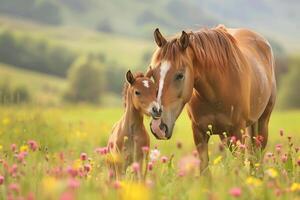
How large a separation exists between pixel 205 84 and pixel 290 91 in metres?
67.0

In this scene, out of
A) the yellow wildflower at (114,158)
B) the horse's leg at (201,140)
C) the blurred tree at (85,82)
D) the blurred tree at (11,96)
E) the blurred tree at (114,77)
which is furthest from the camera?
the blurred tree at (114,77)

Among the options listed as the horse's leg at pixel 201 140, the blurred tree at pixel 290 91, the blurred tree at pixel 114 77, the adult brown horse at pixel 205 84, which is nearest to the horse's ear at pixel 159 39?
the adult brown horse at pixel 205 84

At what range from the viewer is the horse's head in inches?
253

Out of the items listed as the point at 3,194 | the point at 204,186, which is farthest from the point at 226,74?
the point at 3,194

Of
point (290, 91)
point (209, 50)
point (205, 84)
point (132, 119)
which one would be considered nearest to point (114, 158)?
point (132, 119)

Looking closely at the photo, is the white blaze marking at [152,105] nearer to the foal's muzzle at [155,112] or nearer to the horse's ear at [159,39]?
the foal's muzzle at [155,112]

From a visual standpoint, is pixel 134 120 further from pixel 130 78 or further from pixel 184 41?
pixel 184 41

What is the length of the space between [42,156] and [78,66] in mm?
93146

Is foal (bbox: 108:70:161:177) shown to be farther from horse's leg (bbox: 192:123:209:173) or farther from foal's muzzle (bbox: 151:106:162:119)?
horse's leg (bbox: 192:123:209:173)

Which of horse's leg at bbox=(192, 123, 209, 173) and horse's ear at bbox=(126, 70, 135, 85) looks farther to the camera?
horse's leg at bbox=(192, 123, 209, 173)

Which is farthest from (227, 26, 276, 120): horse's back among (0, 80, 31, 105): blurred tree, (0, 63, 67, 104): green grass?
(0, 63, 67, 104): green grass

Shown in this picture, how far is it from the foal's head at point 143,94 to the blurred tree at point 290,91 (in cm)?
6648

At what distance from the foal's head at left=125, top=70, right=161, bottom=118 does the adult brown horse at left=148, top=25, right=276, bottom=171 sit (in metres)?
0.12

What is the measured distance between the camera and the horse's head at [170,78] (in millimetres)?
6414
